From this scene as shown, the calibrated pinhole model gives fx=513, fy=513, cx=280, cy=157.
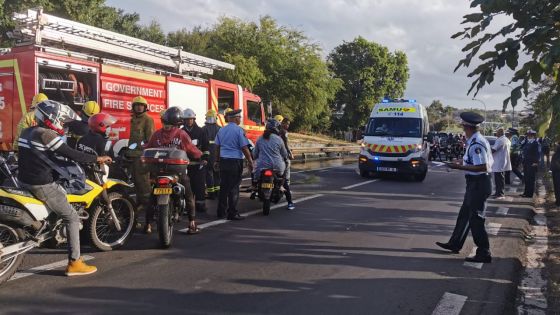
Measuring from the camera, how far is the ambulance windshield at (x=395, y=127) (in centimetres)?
1614

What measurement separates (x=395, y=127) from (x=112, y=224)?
38.5 feet

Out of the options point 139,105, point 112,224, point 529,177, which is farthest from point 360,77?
point 112,224

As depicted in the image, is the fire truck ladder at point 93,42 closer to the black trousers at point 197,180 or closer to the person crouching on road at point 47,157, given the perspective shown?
the black trousers at point 197,180

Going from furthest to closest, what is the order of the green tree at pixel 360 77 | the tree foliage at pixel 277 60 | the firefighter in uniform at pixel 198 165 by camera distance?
1. the green tree at pixel 360 77
2. the tree foliage at pixel 277 60
3. the firefighter in uniform at pixel 198 165

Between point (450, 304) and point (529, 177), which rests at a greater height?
point (529, 177)

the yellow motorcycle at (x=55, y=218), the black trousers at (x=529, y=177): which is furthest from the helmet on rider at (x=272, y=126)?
the black trousers at (x=529, y=177)

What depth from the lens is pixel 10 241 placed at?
495 cm

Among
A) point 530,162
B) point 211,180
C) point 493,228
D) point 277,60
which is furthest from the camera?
point 277,60

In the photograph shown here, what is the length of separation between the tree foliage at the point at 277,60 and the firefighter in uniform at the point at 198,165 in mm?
23675

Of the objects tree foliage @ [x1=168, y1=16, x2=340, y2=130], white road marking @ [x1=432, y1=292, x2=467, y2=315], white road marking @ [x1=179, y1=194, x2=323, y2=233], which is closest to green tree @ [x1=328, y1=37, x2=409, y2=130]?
tree foliage @ [x1=168, y1=16, x2=340, y2=130]

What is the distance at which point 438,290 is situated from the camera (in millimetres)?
5137

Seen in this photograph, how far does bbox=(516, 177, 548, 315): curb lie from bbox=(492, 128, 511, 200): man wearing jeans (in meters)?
2.69

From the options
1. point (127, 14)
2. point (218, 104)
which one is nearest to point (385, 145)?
point (218, 104)

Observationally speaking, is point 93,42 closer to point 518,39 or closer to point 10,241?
point 10,241
